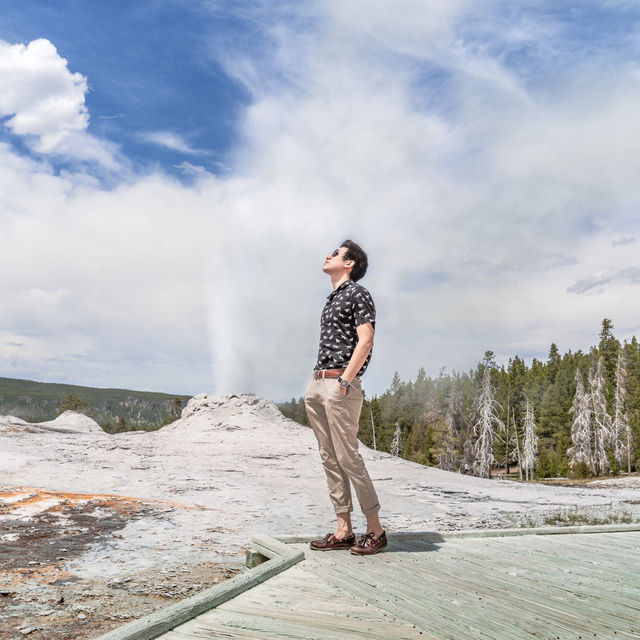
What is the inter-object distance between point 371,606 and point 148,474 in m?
10.2

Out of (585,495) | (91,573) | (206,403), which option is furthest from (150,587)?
(206,403)

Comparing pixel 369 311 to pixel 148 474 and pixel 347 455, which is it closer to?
pixel 347 455

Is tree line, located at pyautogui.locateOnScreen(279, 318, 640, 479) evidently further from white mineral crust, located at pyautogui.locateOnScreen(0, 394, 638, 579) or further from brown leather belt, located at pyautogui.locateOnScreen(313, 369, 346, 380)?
brown leather belt, located at pyautogui.locateOnScreen(313, 369, 346, 380)

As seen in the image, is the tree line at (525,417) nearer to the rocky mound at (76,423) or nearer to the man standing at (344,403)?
the rocky mound at (76,423)

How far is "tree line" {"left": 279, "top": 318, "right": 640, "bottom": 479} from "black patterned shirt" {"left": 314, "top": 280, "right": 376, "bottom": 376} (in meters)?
32.4

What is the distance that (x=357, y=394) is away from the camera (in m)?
4.20

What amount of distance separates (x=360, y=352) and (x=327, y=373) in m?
0.35

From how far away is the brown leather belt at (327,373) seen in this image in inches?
165

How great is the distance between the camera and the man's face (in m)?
4.63

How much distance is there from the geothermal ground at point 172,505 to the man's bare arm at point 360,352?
243 centimetres

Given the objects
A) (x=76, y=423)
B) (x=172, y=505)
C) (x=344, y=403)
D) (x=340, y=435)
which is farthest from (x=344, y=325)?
(x=76, y=423)

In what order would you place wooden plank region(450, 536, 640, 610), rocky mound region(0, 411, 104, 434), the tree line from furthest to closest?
the tree line
rocky mound region(0, 411, 104, 434)
wooden plank region(450, 536, 640, 610)

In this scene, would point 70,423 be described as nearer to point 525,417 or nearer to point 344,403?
point 344,403

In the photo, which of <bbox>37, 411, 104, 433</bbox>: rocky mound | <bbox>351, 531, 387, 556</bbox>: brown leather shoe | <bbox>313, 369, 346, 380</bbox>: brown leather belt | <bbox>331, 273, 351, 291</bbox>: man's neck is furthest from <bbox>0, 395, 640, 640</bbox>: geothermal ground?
<bbox>331, 273, 351, 291</bbox>: man's neck
